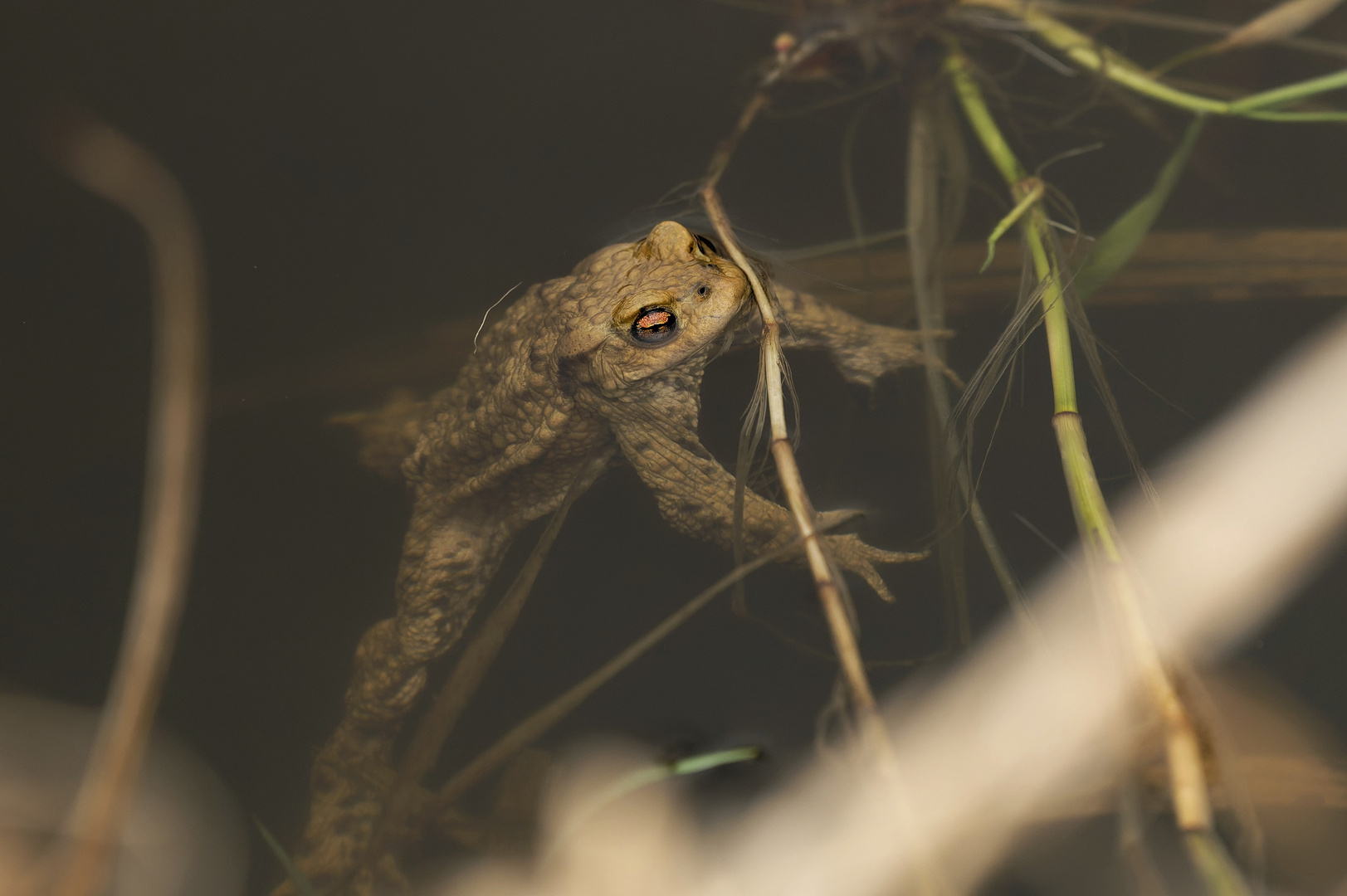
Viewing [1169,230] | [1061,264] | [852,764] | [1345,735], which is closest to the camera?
[852,764]

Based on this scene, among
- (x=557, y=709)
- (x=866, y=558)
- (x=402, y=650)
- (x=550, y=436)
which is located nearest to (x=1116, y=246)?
(x=866, y=558)

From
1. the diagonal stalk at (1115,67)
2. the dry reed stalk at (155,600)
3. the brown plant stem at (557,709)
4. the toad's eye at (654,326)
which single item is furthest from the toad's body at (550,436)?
the diagonal stalk at (1115,67)

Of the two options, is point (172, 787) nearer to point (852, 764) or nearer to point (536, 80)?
point (852, 764)

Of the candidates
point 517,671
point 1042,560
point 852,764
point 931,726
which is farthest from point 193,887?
point 1042,560

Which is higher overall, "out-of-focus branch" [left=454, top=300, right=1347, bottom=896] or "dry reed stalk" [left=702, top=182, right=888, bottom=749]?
"dry reed stalk" [left=702, top=182, right=888, bottom=749]

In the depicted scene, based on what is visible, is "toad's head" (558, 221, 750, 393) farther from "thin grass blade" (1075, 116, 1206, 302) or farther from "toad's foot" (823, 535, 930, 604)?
"thin grass blade" (1075, 116, 1206, 302)

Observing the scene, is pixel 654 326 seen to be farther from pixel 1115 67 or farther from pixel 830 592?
pixel 1115 67

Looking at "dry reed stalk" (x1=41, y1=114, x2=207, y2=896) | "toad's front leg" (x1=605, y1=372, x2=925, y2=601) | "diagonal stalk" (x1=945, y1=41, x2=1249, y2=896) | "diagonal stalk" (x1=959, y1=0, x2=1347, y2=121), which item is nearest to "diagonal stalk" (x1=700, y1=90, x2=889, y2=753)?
"toad's front leg" (x1=605, y1=372, x2=925, y2=601)
